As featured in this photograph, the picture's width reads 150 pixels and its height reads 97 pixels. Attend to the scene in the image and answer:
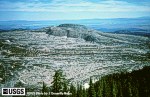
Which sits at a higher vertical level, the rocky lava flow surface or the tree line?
the tree line

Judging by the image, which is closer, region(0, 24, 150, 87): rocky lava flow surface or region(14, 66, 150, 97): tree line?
region(14, 66, 150, 97): tree line

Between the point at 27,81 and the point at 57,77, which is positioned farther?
the point at 27,81

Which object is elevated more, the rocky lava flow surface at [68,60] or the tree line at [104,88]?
the tree line at [104,88]

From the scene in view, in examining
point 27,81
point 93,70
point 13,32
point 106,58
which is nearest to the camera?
point 27,81

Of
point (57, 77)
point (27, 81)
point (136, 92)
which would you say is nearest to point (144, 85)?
point (136, 92)

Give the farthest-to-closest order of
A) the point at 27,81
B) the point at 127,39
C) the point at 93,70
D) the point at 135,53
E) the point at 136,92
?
1. the point at 127,39
2. the point at 135,53
3. the point at 93,70
4. the point at 27,81
5. the point at 136,92

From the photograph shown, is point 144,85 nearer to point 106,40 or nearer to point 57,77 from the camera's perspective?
point 57,77

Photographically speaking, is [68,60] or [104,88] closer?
[104,88]

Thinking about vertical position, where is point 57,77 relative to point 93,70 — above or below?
above

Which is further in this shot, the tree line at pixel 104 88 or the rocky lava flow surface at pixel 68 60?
the rocky lava flow surface at pixel 68 60

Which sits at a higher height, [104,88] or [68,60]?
[104,88]
